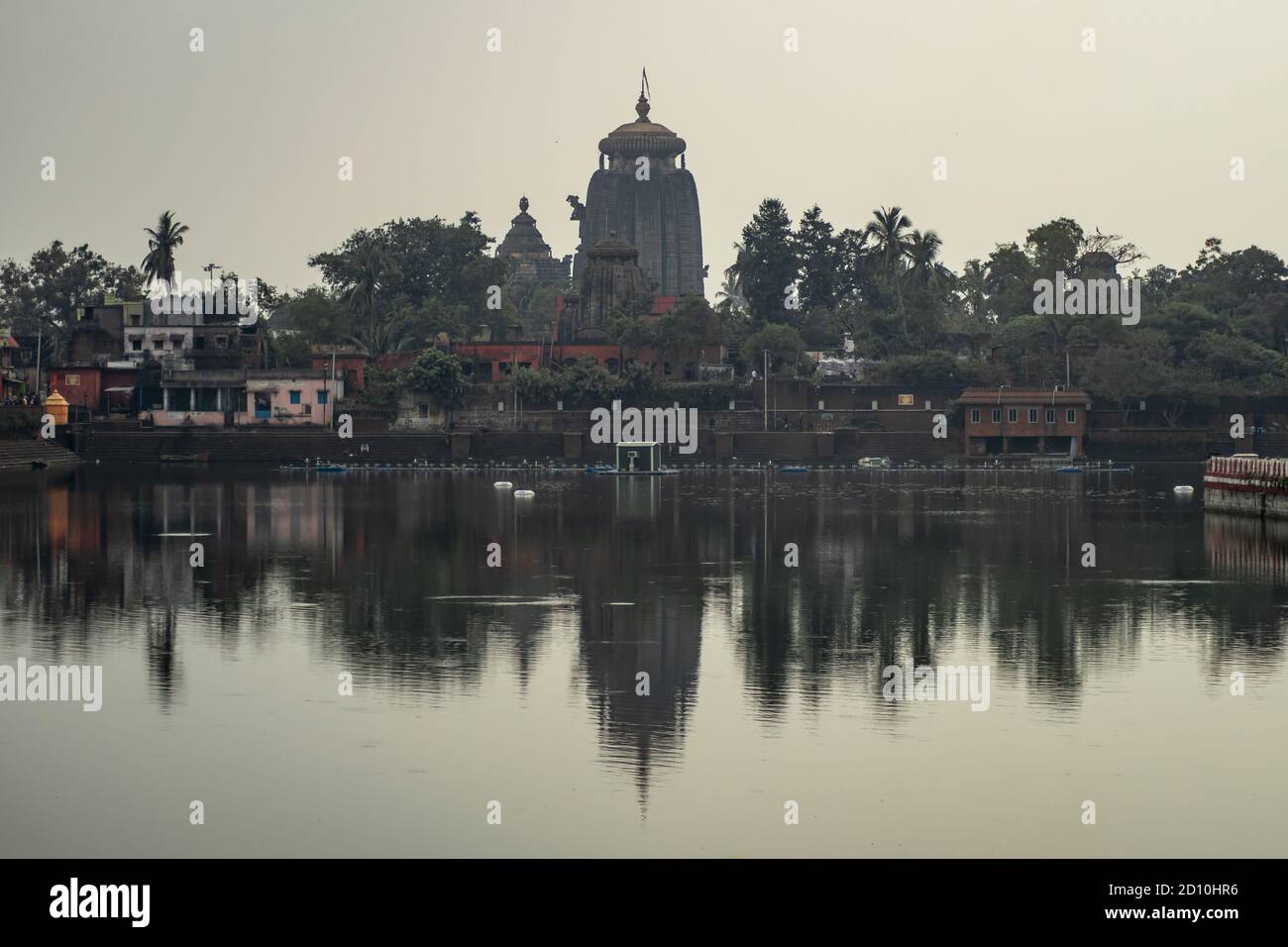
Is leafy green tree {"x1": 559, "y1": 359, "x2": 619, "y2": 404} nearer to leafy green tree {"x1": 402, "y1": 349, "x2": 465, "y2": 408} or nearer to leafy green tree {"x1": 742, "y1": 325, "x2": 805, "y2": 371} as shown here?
leafy green tree {"x1": 402, "y1": 349, "x2": 465, "y2": 408}

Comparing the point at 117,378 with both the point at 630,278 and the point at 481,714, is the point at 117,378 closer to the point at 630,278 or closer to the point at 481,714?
the point at 630,278

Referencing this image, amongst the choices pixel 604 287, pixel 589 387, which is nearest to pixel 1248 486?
pixel 589 387

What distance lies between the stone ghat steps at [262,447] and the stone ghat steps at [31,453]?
3331mm

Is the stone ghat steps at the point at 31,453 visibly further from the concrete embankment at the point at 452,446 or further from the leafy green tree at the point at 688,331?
the leafy green tree at the point at 688,331

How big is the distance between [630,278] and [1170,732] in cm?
12144

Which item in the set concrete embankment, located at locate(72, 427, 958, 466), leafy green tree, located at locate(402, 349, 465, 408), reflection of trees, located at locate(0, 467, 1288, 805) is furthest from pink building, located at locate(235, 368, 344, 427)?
reflection of trees, located at locate(0, 467, 1288, 805)

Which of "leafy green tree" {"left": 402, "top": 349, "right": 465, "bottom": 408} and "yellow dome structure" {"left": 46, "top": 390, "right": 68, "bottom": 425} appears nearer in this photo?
"yellow dome structure" {"left": 46, "top": 390, "right": 68, "bottom": 425}

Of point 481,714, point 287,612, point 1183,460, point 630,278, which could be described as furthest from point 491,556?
point 630,278

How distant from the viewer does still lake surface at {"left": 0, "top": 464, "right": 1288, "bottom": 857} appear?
70.9ft

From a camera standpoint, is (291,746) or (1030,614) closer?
(291,746)

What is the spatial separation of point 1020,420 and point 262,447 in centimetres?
5553

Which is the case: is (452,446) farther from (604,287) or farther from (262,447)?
(604,287)

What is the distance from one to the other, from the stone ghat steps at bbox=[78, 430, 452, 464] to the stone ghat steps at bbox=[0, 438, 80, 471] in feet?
10.9
